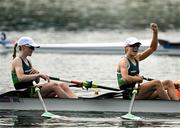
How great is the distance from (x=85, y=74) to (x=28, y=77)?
12.3 metres

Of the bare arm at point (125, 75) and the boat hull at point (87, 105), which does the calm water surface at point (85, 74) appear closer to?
the boat hull at point (87, 105)

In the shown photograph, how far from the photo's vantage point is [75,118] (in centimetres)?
2184

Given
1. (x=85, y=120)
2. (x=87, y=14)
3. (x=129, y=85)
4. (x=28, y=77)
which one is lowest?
(x=85, y=120)

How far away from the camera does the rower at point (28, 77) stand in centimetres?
2202

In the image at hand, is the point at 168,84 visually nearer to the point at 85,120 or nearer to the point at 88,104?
the point at 88,104

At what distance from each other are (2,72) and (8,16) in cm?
3725

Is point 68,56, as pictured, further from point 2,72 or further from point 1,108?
point 1,108

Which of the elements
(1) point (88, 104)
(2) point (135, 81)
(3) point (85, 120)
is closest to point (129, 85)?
(2) point (135, 81)

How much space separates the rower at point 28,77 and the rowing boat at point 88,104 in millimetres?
213

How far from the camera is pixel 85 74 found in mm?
34219

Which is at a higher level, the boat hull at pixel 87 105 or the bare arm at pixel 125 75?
the bare arm at pixel 125 75

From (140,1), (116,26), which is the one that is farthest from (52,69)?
(140,1)

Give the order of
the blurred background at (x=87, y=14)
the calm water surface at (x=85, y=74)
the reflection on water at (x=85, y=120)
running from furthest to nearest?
the blurred background at (x=87, y=14)
the calm water surface at (x=85, y=74)
the reflection on water at (x=85, y=120)

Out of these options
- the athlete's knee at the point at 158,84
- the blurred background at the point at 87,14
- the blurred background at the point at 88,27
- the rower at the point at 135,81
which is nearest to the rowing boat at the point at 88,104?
the rower at the point at 135,81
